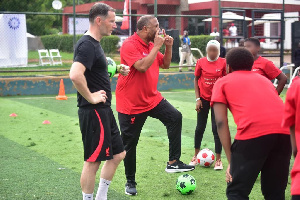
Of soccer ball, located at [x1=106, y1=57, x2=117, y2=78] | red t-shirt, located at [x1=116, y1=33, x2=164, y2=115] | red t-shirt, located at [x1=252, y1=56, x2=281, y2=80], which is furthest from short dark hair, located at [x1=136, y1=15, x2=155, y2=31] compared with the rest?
red t-shirt, located at [x1=252, y1=56, x2=281, y2=80]

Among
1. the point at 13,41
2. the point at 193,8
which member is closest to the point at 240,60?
the point at 13,41

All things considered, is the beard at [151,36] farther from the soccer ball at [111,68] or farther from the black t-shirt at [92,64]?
the black t-shirt at [92,64]

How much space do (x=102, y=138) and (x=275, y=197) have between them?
1.68 meters

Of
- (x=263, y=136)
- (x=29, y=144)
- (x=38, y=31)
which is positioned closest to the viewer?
(x=263, y=136)

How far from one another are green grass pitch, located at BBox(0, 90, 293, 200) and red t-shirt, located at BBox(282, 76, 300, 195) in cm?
259

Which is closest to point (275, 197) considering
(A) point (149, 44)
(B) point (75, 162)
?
(A) point (149, 44)

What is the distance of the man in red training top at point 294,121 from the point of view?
9.53ft

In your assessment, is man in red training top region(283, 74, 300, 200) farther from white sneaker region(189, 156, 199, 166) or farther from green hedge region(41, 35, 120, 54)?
green hedge region(41, 35, 120, 54)

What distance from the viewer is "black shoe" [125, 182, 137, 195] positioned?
5652 millimetres

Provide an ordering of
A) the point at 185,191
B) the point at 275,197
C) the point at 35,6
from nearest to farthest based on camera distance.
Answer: the point at 275,197, the point at 185,191, the point at 35,6

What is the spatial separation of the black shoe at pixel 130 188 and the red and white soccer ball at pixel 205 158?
1452 mm

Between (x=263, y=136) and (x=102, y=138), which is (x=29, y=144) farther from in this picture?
(x=263, y=136)

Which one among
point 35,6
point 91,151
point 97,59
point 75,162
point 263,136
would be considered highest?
point 35,6

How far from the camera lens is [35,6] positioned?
25078mm
